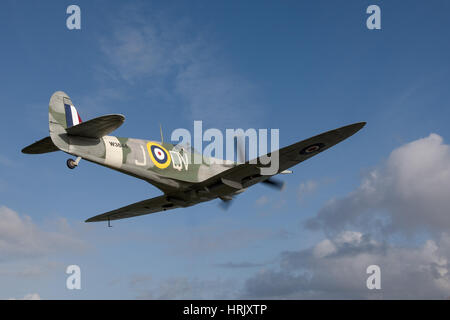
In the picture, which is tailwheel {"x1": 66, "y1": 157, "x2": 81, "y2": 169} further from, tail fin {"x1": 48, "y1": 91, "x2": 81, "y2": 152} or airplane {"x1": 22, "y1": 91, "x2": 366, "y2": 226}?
tail fin {"x1": 48, "y1": 91, "x2": 81, "y2": 152}

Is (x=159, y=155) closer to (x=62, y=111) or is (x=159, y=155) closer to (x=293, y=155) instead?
(x=62, y=111)

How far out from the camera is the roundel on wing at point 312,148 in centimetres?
1730

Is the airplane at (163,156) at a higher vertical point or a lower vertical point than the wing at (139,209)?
higher

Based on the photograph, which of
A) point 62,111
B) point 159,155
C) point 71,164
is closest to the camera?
point 71,164

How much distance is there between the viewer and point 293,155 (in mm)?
17766

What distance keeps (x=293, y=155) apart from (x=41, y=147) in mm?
10218

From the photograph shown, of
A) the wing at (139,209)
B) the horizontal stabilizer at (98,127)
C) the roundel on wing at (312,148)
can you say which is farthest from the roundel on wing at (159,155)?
the roundel on wing at (312,148)

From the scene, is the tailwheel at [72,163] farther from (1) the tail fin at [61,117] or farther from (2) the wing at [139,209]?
(2) the wing at [139,209]

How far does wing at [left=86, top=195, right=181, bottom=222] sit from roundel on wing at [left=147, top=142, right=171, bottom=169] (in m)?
2.90

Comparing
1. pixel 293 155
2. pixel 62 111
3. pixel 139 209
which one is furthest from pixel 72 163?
pixel 139 209
